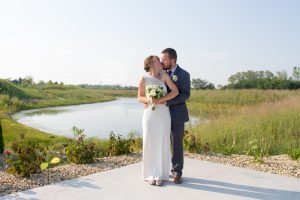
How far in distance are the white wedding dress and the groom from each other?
0.27ft

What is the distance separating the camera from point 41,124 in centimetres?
1562

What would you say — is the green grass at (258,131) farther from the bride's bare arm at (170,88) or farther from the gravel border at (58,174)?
the bride's bare arm at (170,88)

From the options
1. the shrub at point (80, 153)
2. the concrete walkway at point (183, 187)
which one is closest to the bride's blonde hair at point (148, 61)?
the concrete walkway at point (183, 187)

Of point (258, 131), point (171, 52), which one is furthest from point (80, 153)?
point (258, 131)

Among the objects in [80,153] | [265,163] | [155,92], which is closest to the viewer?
[155,92]

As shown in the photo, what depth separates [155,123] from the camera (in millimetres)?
4516

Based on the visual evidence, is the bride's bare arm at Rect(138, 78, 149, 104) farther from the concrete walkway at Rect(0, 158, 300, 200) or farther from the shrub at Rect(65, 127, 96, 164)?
the shrub at Rect(65, 127, 96, 164)

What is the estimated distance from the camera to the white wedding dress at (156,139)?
4.52 m

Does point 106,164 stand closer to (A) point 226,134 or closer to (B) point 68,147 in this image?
(B) point 68,147

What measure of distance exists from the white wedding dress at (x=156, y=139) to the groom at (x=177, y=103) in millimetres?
81

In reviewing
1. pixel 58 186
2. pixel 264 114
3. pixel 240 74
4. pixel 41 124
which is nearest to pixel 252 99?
pixel 264 114

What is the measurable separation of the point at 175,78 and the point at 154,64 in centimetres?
32

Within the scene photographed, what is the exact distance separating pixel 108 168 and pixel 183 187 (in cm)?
139

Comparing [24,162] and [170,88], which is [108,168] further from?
[170,88]
